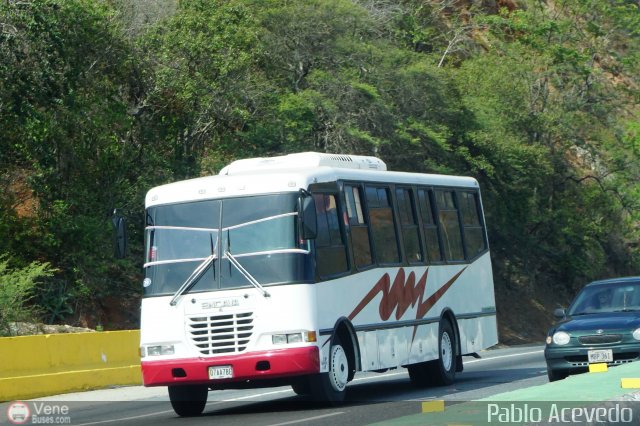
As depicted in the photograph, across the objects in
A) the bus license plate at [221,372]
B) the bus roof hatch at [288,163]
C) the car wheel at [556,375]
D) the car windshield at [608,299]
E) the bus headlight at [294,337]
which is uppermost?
the bus roof hatch at [288,163]

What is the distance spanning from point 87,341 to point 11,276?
15.7 ft

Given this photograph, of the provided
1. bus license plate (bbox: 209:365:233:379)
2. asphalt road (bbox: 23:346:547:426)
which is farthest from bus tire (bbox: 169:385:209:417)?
bus license plate (bbox: 209:365:233:379)

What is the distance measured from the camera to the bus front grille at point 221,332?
1455cm

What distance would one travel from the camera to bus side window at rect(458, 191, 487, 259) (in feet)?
67.7

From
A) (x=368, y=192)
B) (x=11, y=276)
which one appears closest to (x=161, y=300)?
(x=368, y=192)

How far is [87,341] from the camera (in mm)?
20453

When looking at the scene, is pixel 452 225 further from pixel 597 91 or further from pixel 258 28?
pixel 597 91

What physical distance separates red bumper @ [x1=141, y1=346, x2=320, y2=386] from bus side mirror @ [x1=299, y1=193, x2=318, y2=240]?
1417mm

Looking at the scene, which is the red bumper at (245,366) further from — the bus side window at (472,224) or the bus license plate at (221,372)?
the bus side window at (472,224)

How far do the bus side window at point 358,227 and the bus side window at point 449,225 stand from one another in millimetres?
3119

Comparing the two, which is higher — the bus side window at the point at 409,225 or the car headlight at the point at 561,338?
the bus side window at the point at 409,225

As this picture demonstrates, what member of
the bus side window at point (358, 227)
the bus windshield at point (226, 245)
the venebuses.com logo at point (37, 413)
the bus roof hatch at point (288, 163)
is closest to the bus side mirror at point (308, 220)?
the bus windshield at point (226, 245)

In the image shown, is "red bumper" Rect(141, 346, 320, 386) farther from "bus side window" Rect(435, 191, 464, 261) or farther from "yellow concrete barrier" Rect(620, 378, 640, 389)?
"bus side window" Rect(435, 191, 464, 261)

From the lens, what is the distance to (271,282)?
47.9 ft
